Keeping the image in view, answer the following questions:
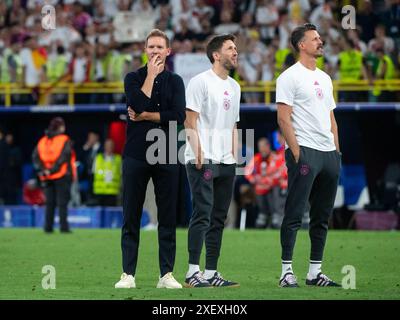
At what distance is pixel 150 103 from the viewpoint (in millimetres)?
10891

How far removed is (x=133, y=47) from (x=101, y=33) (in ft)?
5.34

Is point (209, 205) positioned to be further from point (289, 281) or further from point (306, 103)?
point (306, 103)

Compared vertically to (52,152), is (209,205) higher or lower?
higher

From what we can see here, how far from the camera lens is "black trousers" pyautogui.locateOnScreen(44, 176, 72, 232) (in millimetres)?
21891

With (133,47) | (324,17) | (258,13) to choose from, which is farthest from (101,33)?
(324,17)

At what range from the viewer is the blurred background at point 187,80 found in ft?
81.7

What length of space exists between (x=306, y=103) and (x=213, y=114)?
882mm

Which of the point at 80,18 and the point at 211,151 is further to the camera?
the point at 80,18

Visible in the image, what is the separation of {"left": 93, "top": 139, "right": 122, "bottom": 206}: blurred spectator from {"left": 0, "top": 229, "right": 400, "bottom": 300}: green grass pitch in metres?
3.71

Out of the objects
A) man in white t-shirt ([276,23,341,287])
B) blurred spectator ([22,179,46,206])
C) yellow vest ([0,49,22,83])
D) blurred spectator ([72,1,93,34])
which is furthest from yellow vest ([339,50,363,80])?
man in white t-shirt ([276,23,341,287])

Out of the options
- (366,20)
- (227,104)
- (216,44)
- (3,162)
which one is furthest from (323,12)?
(227,104)

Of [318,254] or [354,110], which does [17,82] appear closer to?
[354,110]

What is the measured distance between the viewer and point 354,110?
2547cm

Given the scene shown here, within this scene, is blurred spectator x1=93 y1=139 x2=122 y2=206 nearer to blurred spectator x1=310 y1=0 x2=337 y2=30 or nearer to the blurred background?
the blurred background
